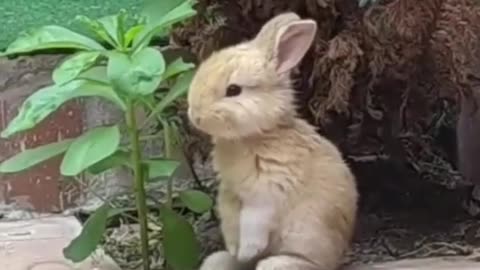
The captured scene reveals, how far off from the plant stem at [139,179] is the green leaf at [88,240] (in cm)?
6

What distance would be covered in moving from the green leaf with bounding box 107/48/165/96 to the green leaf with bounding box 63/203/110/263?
Result: 278 millimetres

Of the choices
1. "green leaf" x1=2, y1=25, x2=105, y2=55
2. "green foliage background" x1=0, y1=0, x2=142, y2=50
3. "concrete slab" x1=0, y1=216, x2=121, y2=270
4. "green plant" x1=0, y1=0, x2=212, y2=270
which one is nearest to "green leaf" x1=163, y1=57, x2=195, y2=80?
"green plant" x1=0, y1=0, x2=212, y2=270

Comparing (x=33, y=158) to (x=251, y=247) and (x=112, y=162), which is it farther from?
(x=251, y=247)

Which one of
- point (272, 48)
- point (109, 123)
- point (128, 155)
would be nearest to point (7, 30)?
point (109, 123)

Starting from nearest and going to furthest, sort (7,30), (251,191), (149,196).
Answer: (251,191)
(149,196)
(7,30)

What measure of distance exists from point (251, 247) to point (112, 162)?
0.26 meters

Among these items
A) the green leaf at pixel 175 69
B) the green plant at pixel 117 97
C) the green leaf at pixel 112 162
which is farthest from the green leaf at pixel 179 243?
the green leaf at pixel 175 69

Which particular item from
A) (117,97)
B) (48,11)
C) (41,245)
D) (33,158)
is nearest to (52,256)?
(41,245)

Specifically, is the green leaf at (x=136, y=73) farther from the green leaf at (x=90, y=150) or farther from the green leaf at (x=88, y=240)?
the green leaf at (x=88, y=240)

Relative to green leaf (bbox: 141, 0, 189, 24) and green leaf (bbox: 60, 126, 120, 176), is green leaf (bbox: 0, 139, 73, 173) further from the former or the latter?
green leaf (bbox: 141, 0, 189, 24)

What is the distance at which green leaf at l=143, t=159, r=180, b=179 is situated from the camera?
1901 millimetres

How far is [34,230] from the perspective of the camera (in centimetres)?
215

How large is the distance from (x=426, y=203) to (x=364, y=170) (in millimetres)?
120

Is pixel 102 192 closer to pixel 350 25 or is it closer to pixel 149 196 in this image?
pixel 149 196
